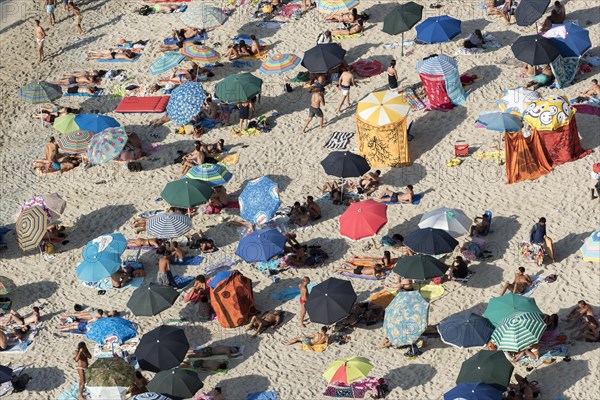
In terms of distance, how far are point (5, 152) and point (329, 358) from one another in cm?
1567

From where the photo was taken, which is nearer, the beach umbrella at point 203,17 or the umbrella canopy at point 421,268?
the umbrella canopy at point 421,268

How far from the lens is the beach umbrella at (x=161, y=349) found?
3528 cm

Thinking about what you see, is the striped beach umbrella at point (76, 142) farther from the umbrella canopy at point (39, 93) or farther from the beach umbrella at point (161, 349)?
the beach umbrella at point (161, 349)

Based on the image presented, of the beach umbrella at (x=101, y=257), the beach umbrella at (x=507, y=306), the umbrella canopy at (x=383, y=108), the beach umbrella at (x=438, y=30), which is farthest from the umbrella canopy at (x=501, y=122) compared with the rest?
the beach umbrella at (x=101, y=257)

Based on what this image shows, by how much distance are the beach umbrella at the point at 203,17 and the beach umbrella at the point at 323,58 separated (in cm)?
461

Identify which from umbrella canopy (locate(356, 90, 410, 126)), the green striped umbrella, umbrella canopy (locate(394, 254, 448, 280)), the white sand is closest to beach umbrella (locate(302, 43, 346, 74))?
the white sand

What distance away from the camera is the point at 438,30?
4509 cm

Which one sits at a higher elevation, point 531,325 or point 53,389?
point 531,325

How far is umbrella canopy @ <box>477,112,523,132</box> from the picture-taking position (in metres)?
41.0

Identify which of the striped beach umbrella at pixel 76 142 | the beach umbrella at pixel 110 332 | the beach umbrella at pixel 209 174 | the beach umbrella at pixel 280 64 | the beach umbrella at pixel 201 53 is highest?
the beach umbrella at pixel 201 53

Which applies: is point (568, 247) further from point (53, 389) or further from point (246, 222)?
point (53, 389)

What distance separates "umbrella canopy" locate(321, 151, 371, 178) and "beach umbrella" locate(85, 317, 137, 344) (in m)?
7.81

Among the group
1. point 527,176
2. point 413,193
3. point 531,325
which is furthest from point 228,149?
point 531,325

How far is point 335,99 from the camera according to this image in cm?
4550
